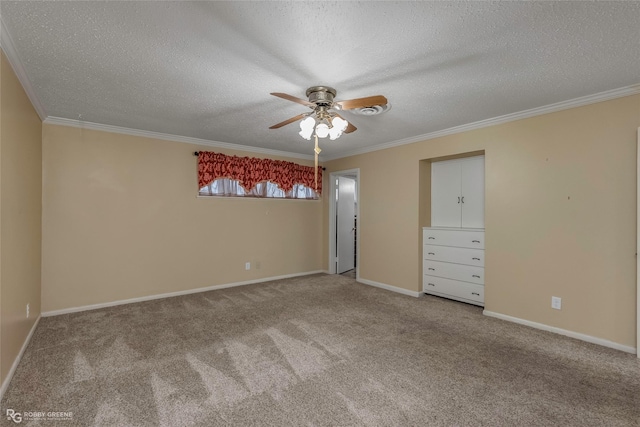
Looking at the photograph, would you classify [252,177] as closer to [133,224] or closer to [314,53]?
[133,224]

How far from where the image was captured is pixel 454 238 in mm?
4184

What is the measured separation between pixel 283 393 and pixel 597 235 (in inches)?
124

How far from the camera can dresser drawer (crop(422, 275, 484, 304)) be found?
3.99m

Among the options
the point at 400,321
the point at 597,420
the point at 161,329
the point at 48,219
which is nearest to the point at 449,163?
the point at 400,321

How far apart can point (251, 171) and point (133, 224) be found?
6.19ft

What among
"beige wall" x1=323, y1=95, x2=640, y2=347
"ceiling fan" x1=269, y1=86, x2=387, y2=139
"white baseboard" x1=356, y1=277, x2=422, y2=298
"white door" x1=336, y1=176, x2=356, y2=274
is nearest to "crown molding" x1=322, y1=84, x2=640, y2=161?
"beige wall" x1=323, y1=95, x2=640, y2=347

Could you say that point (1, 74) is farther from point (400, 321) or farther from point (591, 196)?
point (591, 196)

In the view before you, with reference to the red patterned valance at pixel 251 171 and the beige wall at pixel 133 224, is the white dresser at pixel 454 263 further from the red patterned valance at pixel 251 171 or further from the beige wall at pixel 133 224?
the beige wall at pixel 133 224

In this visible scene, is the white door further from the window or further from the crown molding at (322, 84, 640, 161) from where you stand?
the crown molding at (322, 84, 640, 161)

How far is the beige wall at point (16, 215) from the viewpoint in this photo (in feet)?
6.82

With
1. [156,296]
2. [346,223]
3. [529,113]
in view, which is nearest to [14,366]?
[156,296]

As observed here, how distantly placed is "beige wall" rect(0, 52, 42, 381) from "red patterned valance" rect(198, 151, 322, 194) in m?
1.90

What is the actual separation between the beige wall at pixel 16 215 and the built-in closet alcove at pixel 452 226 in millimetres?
4351

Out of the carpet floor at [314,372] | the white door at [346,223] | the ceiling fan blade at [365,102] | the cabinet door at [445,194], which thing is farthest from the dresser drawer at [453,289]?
the ceiling fan blade at [365,102]
